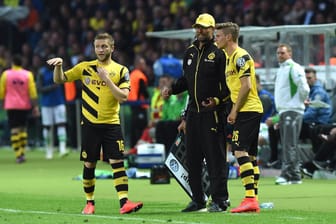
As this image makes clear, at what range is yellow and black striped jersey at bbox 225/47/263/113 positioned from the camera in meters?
14.3

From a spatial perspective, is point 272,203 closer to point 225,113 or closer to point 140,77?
point 225,113

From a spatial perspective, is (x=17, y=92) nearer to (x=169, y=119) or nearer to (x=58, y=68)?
(x=169, y=119)

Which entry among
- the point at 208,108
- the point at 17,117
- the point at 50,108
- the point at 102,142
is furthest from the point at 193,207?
the point at 50,108

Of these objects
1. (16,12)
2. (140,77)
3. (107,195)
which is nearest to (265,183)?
(107,195)

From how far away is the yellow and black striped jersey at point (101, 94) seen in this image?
14.4 metres

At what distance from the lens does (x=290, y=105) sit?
19297mm

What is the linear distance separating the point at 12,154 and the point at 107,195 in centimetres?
1319

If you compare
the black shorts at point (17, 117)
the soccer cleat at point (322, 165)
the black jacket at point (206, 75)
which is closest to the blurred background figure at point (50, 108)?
the black shorts at point (17, 117)

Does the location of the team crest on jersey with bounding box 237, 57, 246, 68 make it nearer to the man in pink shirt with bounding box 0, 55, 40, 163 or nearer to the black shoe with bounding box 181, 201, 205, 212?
the black shoe with bounding box 181, 201, 205, 212

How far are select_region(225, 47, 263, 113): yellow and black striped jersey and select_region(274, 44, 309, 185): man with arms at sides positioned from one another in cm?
475

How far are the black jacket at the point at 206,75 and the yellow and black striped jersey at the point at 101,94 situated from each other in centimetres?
80

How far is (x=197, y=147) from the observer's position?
47.6 feet

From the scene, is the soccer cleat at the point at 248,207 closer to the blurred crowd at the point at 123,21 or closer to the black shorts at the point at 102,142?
the black shorts at the point at 102,142

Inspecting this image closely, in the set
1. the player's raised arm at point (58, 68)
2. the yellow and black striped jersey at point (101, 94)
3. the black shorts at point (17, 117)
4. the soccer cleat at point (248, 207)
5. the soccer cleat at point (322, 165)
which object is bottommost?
the soccer cleat at point (322, 165)
